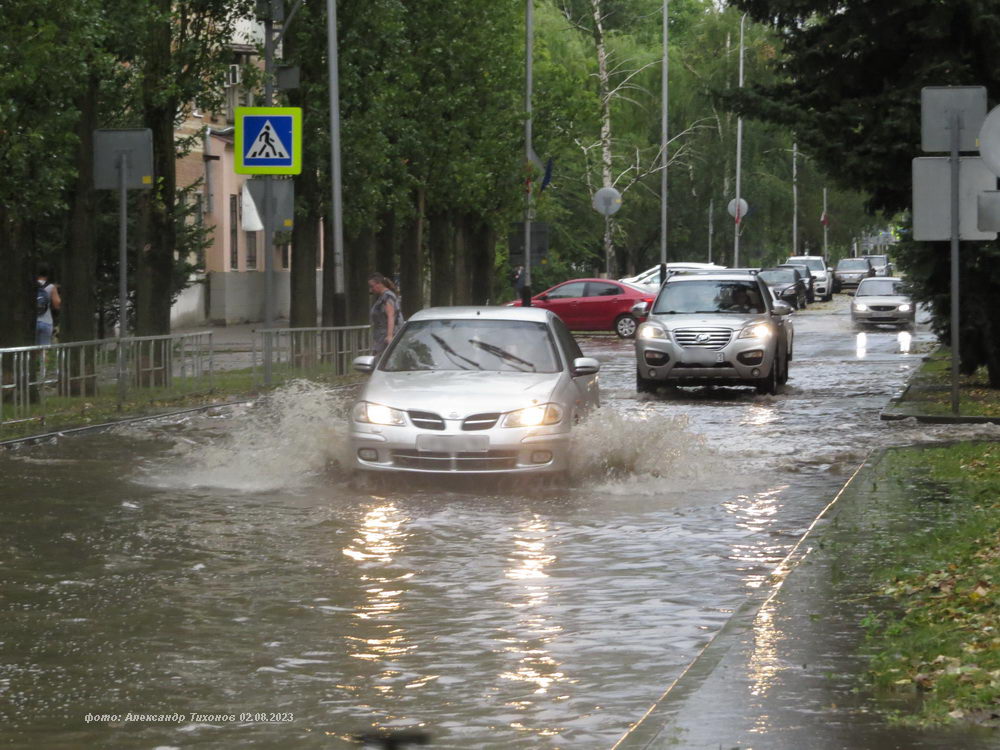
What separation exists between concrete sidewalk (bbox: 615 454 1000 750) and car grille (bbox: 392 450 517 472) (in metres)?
4.05

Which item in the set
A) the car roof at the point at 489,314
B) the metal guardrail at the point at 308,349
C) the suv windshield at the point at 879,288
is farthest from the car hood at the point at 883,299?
the car roof at the point at 489,314

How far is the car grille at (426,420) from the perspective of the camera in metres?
14.6

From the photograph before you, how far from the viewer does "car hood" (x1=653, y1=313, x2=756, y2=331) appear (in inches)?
1054

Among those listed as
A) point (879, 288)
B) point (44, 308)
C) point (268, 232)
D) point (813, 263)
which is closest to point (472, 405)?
point (268, 232)

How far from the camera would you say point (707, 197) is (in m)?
84.2

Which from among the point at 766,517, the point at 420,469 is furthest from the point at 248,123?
the point at 766,517

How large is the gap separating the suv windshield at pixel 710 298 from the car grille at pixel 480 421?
13.5 metres

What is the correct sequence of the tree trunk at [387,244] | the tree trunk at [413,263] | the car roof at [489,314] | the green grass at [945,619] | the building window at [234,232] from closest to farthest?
1. the green grass at [945,619]
2. the car roof at [489,314]
3. the tree trunk at [387,244]
4. the tree trunk at [413,263]
5. the building window at [234,232]

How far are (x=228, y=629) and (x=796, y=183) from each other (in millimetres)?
88136

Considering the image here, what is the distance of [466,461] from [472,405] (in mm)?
428

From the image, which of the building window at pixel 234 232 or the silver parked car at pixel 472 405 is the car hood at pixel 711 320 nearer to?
the silver parked car at pixel 472 405

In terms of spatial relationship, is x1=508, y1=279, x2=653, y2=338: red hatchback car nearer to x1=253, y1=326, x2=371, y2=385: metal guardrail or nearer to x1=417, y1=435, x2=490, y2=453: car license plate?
x1=253, y1=326, x2=371, y2=385: metal guardrail

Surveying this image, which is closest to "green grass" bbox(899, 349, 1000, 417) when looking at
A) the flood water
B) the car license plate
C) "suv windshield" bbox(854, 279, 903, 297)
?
the flood water

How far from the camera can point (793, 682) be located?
24.0 feet
